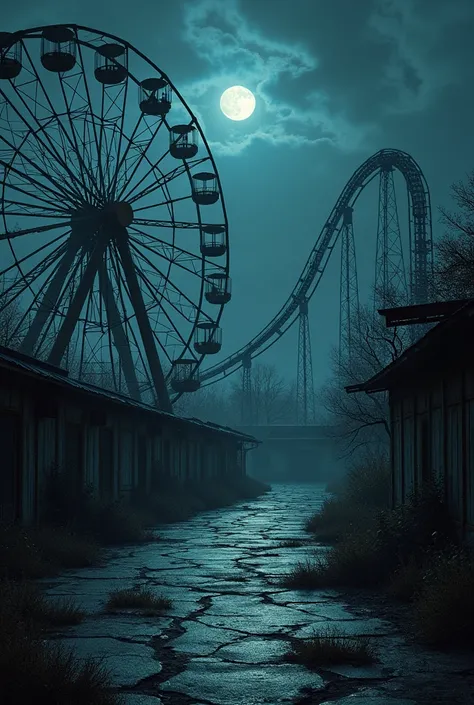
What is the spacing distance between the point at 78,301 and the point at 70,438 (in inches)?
402

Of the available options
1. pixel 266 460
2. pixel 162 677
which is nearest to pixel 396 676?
pixel 162 677

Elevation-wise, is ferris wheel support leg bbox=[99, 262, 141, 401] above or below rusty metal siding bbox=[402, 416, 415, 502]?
above

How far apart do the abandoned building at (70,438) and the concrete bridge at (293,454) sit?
1748 inches

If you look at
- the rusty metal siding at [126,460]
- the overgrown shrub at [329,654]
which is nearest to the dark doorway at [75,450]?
the rusty metal siding at [126,460]

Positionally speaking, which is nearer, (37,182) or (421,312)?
(421,312)

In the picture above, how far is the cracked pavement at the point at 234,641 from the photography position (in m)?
6.08

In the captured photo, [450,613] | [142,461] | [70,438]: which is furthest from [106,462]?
[450,613]

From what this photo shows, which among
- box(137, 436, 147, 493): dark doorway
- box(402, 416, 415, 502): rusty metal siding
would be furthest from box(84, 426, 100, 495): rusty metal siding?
box(402, 416, 415, 502): rusty metal siding

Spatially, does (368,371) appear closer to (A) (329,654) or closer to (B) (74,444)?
(B) (74,444)

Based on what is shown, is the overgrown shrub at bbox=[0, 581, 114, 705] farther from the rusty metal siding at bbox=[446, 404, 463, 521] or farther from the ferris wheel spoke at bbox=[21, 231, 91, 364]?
the ferris wheel spoke at bbox=[21, 231, 91, 364]

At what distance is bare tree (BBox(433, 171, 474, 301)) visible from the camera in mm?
25078

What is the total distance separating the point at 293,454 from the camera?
246ft

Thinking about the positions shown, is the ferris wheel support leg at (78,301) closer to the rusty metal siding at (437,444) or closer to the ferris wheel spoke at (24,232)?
the ferris wheel spoke at (24,232)

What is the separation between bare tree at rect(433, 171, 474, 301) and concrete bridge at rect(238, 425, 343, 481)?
46533 mm
